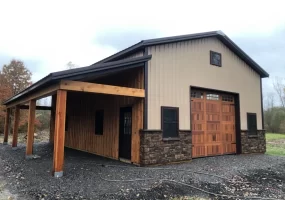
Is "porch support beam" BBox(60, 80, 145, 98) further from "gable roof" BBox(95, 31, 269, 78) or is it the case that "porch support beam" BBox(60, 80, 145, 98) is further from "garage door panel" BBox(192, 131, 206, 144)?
"garage door panel" BBox(192, 131, 206, 144)

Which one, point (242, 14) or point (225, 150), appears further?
point (242, 14)

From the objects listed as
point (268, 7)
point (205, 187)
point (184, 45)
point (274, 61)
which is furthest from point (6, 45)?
point (274, 61)

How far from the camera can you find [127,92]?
282 inches

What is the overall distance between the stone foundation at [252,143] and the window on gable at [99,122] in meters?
6.48

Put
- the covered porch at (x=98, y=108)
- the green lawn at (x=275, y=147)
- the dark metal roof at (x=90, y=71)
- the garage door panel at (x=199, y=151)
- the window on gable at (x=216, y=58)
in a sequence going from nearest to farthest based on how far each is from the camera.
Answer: the dark metal roof at (x=90, y=71) → the covered porch at (x=98, y=108) → the garage door panel at (x=199, y=151) → the window on gable at (x=216, y=58) → the green lawn at (x=275, y=147)

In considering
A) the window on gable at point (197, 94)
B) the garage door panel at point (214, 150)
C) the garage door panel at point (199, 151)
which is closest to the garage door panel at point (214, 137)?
the garage door panel at point (214, 150)

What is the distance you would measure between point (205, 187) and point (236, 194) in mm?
685

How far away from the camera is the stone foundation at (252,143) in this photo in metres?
10.8

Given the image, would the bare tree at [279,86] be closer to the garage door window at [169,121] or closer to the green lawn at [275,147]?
the green lawn at [275,147]

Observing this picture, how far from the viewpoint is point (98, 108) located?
1038cm

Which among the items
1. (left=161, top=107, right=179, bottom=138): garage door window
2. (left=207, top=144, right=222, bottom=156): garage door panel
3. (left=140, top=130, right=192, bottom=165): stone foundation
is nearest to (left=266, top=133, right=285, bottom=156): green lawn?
(left=207, top=144, right=222, bottom=156): garage door panel

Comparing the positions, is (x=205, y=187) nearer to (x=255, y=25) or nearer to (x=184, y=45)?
(x=184, y=45)

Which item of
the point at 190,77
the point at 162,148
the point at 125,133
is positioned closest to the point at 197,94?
the point at 190,77

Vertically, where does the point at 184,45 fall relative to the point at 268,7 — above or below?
below
